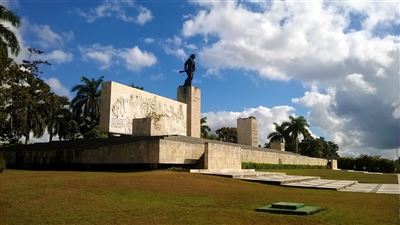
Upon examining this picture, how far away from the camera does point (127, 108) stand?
2592 cm

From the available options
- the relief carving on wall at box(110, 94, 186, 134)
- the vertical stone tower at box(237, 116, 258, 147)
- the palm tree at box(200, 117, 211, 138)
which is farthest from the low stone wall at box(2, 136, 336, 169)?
the palm tree at box(200, 117, 211, 138)

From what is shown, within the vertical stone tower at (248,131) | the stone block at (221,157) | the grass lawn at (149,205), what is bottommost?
the grass lawn at (149,205)

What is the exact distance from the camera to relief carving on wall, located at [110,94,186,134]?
25.0 m

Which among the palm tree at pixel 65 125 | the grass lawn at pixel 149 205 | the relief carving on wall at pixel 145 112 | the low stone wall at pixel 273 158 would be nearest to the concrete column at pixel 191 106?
the relief carving on wall at pixel 145 112

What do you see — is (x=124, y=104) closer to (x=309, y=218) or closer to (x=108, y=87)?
(x=108, y=87)

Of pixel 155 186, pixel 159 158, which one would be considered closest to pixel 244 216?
pixel 155 186

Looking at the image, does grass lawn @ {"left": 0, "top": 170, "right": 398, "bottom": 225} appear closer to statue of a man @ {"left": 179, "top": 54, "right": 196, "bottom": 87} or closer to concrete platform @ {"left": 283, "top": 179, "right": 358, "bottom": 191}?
concrete platform @ {"left": 283, "top": 179, "right": 358, "bottom": 191}

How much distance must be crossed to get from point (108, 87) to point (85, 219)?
17.8m

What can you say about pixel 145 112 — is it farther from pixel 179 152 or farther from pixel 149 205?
pixel 149 205

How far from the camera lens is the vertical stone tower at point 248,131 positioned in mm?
Answer: 37750

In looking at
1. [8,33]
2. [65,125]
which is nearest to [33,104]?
[8,33]

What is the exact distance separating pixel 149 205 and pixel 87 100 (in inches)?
1336

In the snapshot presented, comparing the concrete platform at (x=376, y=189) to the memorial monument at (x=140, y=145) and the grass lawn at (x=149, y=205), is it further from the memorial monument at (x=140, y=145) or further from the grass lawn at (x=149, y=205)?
the memorial monument at (x=140, y=145)

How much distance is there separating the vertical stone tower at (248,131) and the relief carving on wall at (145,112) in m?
7.68
